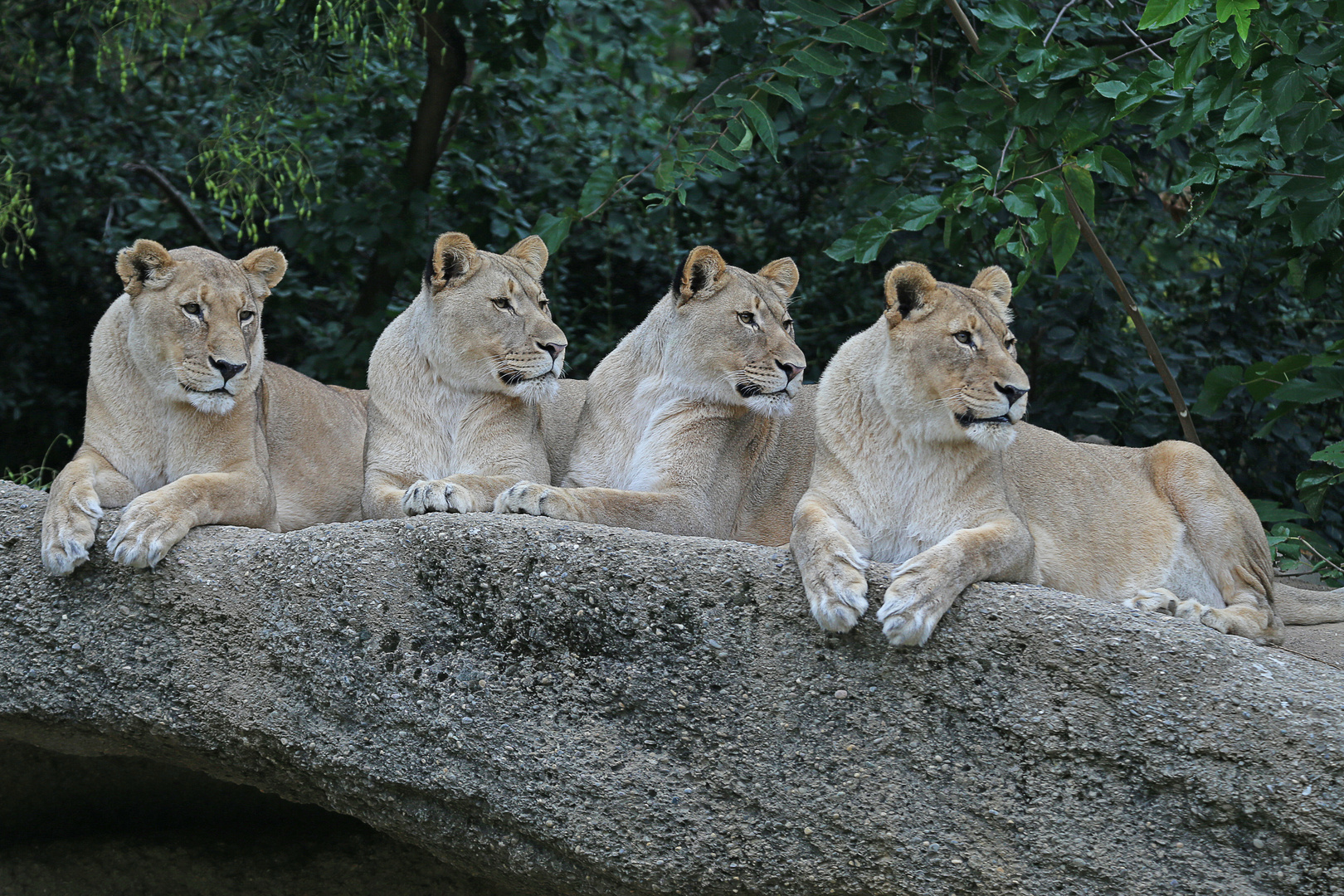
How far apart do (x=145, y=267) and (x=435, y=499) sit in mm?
1247

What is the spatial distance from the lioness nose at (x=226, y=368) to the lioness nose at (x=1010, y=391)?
2.43 meters

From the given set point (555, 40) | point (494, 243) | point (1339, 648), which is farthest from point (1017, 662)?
point (555, 40)

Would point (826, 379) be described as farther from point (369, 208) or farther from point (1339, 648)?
point (369, 208)

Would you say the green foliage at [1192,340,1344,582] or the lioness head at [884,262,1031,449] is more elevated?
the lioness head at [884,262,1031,449]

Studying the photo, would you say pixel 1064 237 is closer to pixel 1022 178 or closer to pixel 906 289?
pixel 1022 178

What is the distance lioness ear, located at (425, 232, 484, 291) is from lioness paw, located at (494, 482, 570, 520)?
3.38 feet

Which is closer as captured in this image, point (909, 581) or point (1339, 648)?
point (909, 581)

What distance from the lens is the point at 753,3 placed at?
27.2 ft

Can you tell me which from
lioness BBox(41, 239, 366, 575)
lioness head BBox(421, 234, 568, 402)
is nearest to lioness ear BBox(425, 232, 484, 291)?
lioness head BBox(421, 234, 568, 402)

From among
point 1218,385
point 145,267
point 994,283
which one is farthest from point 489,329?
point 1218,385

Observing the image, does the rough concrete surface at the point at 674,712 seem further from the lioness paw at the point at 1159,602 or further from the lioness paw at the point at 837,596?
the lioness paw at the point at 1159,602

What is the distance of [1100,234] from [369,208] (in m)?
4.18

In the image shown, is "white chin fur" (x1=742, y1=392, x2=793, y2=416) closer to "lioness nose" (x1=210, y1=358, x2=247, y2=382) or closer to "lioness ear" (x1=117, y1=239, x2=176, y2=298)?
"lioness nose" (x1=210, y1=358, x2=247, y2=382)

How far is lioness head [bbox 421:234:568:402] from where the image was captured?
4.71 metres
